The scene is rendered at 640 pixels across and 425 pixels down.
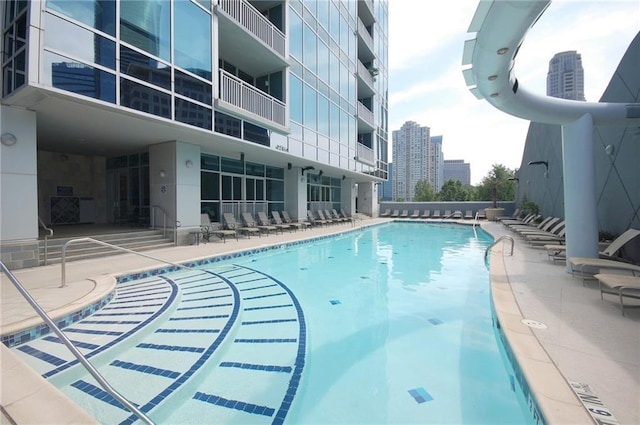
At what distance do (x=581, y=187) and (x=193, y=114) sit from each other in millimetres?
9055

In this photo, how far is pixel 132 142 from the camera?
9789 millimetres

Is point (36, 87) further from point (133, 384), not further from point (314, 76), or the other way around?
point (314, 76)

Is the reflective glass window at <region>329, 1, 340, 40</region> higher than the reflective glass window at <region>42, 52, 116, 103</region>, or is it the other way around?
the reflective glass window at <region>329, 1, 340, 40</region>

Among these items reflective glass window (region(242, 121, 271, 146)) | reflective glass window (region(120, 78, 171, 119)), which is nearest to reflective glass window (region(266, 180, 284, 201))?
reflective glass window (region(242, 121, 271, 146))

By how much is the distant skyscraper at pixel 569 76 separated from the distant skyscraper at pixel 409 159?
170 ft

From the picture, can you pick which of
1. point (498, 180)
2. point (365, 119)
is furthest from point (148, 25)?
point (498, 180)

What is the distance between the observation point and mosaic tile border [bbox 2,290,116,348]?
10.8ft

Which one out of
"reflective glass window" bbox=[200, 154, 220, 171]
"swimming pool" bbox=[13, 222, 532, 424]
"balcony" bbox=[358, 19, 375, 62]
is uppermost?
"balcony" bbox=[358, 19, 375, 62]

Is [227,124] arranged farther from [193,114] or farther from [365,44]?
[365,44]

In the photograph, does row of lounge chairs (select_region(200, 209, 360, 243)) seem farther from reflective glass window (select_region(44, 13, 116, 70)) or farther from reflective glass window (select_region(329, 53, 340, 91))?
reflective glass window (select_region(329, 53, 340, 91))

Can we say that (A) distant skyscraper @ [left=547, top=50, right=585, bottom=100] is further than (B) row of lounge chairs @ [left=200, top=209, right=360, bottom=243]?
Yes

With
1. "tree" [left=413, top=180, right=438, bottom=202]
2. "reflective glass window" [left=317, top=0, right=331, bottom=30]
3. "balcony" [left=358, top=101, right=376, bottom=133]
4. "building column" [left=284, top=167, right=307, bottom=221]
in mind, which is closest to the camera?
"reflective glass window" [left=317, top=0, right=331, bottom=30]

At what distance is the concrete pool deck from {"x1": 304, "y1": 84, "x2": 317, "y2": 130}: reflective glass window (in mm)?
10066

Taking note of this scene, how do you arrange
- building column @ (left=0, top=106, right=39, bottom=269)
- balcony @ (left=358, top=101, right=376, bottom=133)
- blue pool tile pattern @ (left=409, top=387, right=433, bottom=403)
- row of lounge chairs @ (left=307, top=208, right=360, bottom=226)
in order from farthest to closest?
1. balcony @ (left=358, top=101, right=376, bottom=133)
2. row of lounge chairs @ (left=307, top=208, right=360, bottom=226)
3. building column @ (left=0, top=106, right=39, bottom=269)
4. blue pool tile pattern @ (left=409, top=387, right=433, bottom=403)
